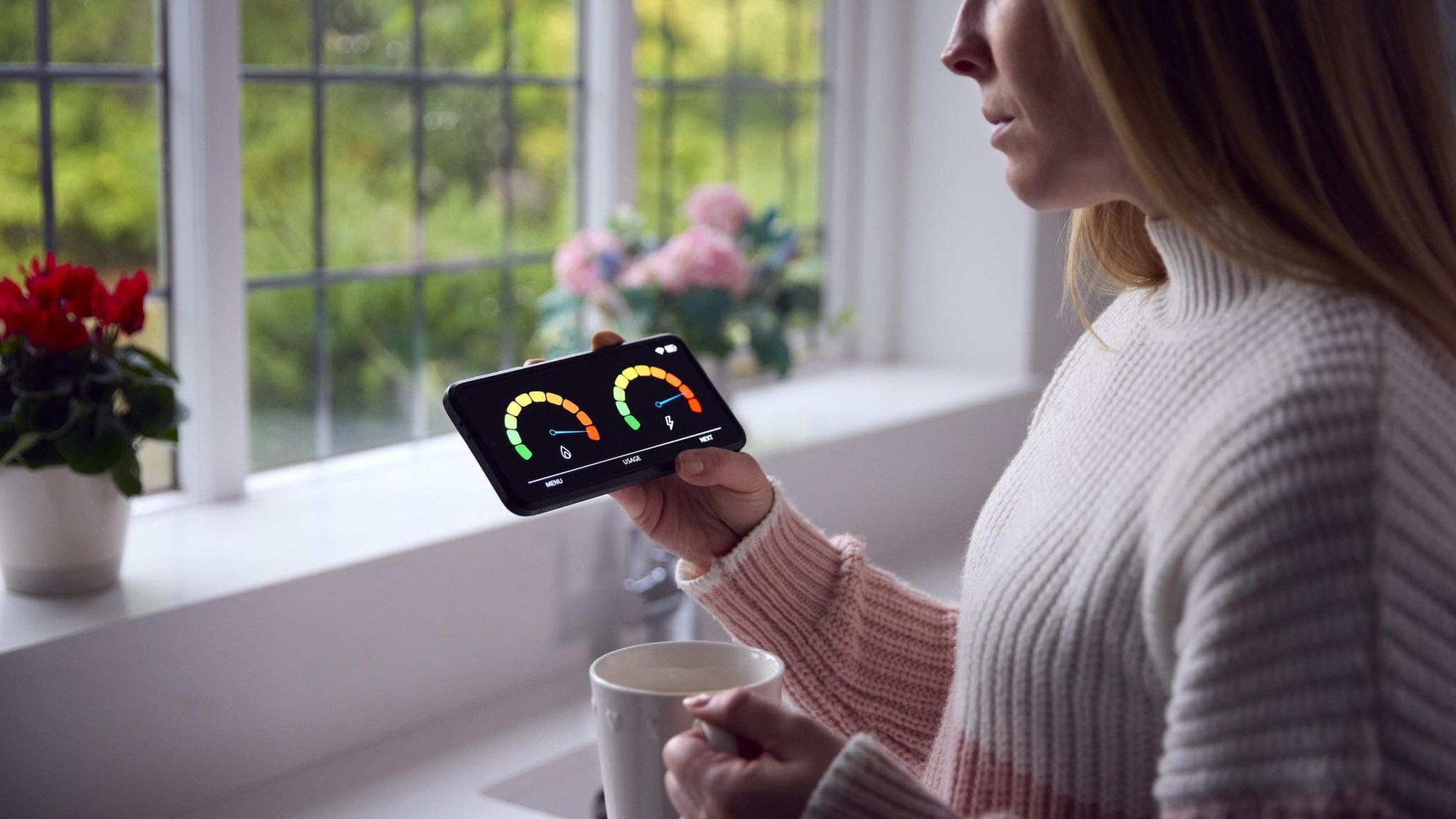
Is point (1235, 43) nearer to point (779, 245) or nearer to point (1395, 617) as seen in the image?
point (1395, 617)

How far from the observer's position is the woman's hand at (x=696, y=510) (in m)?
0.93

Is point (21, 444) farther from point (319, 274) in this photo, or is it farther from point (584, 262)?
point (584, 262)

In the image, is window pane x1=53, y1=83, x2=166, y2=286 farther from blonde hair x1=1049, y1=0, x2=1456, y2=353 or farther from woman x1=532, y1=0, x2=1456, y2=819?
blonde hair x1=1049, y1=0, x2=1456, y2=353

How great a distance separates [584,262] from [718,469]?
89 centimetres

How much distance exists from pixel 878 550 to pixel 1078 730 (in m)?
1.23

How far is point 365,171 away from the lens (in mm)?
1579

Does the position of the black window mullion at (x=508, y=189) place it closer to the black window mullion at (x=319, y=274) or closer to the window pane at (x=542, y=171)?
the window pane at (x=542, y=171)

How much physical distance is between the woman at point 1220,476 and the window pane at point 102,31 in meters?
0.91

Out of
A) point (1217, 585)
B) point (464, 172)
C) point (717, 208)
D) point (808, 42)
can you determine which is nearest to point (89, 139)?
point (464, 172)

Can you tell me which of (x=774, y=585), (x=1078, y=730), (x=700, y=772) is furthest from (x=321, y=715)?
(x=1078, y=730)

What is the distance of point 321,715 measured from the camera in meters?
1.19

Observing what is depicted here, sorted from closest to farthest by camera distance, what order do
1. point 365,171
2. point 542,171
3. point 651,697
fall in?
point 651,697 → point 365,171 → point 542,171

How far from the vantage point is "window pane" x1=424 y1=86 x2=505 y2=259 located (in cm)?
167

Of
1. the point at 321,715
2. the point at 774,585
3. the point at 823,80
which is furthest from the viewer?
the point at 823,80
